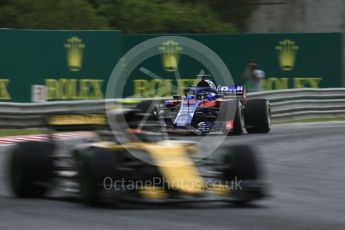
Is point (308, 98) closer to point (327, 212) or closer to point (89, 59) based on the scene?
point (89, 59)

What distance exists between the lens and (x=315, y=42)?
2578 centimetres

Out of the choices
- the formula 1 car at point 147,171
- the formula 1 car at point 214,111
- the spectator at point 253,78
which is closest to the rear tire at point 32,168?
the formula 1 car at point 147,171

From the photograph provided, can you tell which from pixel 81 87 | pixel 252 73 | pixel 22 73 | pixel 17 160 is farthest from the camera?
pixel 252 73

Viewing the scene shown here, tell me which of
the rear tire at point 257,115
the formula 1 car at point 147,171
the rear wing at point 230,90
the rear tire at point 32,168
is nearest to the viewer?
the formula 1 car at point 147,171

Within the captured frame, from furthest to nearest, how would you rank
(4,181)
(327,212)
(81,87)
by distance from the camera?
(81,87) < (4,181) < (327,212)

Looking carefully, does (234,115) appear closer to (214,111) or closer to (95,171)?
(214,111)

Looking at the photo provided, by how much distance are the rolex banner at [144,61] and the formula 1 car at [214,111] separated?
2.37 m

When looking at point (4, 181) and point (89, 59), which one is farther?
point (89, 59)

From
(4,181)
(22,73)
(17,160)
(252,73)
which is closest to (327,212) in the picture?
(17,160)

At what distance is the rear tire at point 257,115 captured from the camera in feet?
59.7

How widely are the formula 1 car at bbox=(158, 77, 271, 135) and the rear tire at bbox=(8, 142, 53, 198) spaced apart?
285 inches

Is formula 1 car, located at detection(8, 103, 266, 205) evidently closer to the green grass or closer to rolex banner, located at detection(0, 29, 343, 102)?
the green grass

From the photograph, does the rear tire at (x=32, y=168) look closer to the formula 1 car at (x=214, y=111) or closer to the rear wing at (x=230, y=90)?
the formula 1 car at (x=214, y=111)

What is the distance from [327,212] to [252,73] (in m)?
15.9
